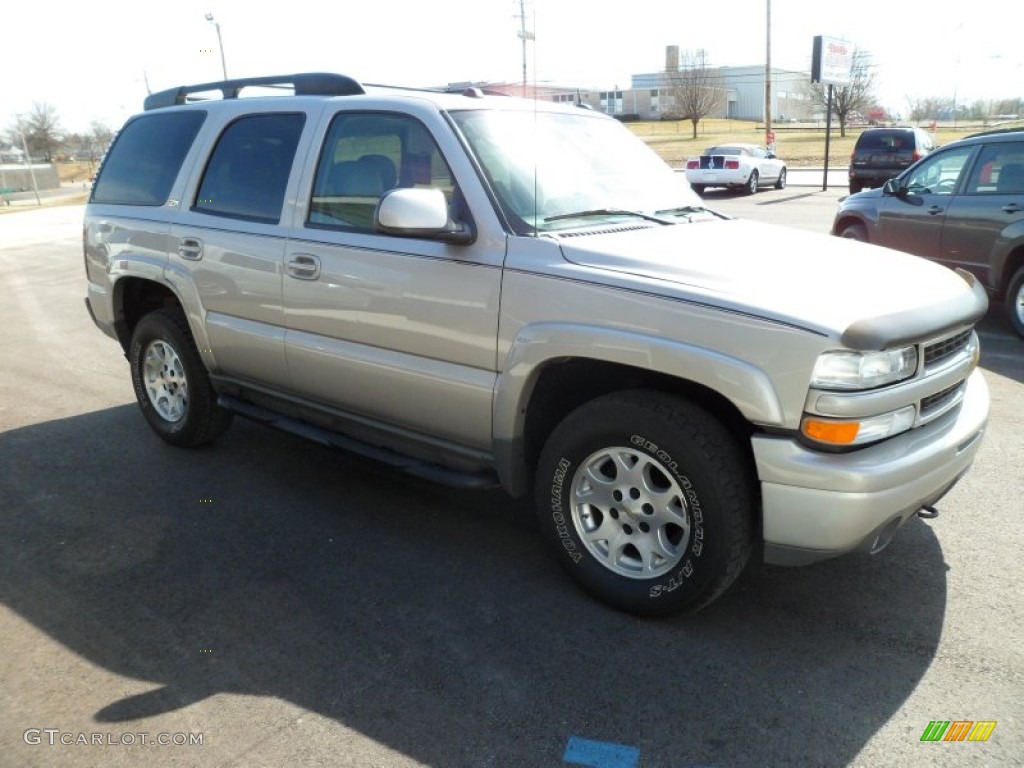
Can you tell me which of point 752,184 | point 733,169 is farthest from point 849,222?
point 752,184

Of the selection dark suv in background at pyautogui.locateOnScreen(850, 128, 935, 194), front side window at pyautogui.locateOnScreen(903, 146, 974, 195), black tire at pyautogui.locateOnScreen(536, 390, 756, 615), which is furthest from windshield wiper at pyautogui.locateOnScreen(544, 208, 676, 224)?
dark suv in background at pyautogui.locateOnScreen(850, 128, 935, 194)

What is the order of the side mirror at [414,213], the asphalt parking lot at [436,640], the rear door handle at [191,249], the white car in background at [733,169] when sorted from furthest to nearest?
the white car in background at [733,169] → the rear door handle at [191,249] → the side mirror at [414,213] → the asphalt parking lot at [436,640]

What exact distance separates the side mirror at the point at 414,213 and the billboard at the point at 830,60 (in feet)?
90.2

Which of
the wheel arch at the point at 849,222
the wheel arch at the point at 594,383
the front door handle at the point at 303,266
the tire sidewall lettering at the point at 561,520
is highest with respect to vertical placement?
the front door handle at the point at 303,266

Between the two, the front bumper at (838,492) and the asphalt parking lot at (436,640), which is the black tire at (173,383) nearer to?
the asphalt parking lot at (436,640)

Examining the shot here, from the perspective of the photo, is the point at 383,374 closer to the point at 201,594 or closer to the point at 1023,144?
the point at 201,594

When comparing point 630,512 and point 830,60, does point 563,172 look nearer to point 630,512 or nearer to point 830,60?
point 630,512

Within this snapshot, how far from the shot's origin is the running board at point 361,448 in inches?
144

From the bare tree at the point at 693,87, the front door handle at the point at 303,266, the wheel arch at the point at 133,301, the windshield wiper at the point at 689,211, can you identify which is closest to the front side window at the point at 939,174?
the windshield wiper at the point at 689,211

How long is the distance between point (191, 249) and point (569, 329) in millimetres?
2593

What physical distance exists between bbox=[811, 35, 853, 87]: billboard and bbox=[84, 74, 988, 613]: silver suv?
26.1 m

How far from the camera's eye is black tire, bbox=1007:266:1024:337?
755 centimetres

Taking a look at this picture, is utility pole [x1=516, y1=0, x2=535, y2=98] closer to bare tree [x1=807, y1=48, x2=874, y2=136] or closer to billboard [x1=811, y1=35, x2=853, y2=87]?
billboard [x1=811, y1=35, x2=853, y2=87]

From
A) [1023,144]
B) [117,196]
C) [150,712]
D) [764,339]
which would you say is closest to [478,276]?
[764,339]
